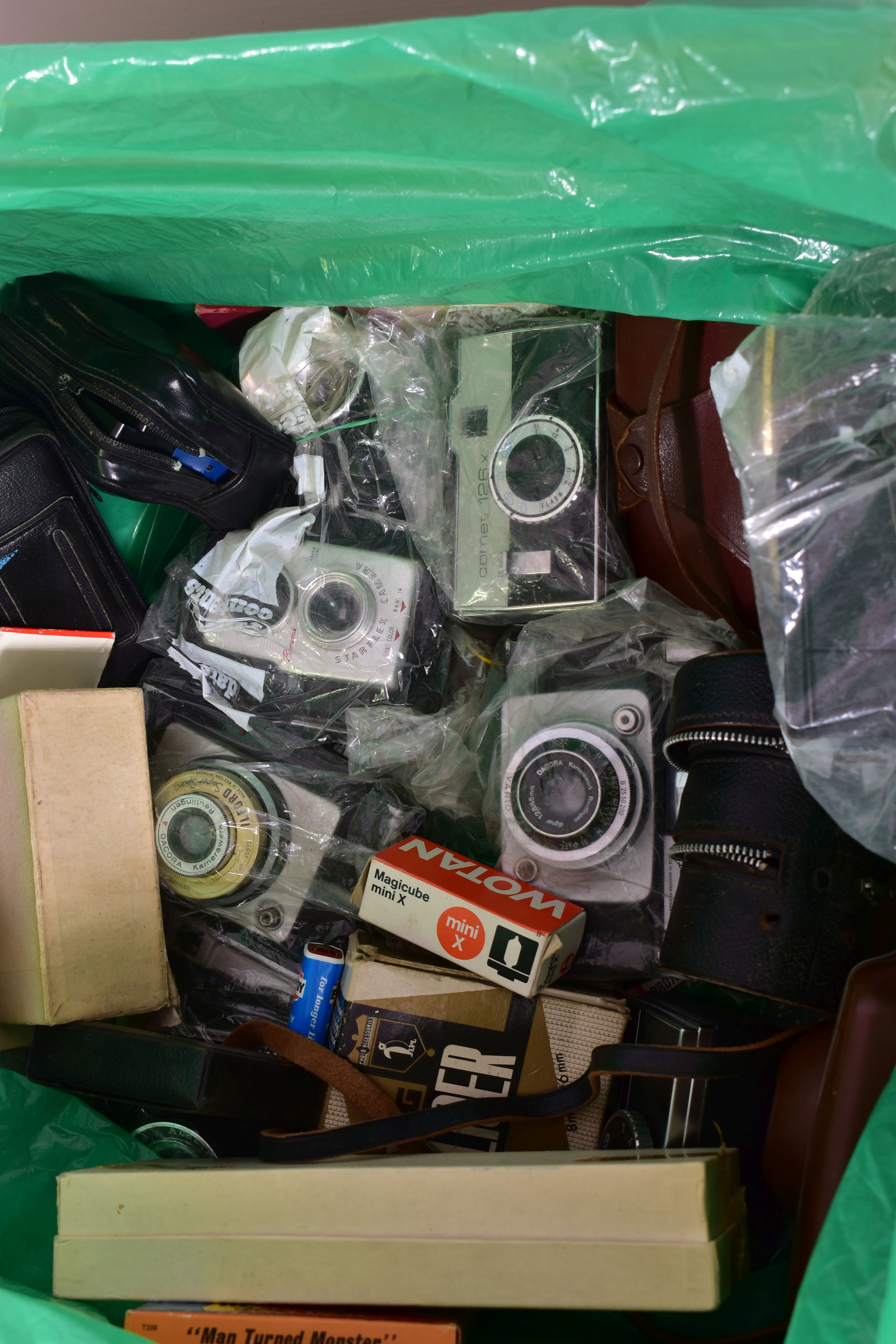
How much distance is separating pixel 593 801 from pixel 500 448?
450mm

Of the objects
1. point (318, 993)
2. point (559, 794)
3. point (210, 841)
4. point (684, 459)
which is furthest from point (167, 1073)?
point (684, 459)

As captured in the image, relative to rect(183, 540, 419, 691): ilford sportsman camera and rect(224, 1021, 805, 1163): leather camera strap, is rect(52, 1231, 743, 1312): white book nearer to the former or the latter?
rect(224, 1021, 805, 1163): leather camera strap

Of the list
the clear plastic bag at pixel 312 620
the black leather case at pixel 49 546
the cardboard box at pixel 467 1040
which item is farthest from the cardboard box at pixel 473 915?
the black leather case at pixel 49 546

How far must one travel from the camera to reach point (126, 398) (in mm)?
1143

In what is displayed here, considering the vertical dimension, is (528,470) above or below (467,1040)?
above

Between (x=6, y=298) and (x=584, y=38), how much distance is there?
2.73ft

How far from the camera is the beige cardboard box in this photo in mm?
1043

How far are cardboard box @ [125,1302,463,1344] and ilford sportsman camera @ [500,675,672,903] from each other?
47 cm

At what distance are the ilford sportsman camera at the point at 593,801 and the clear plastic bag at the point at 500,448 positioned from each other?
0.47 ft

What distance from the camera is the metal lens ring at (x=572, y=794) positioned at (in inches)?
42.7

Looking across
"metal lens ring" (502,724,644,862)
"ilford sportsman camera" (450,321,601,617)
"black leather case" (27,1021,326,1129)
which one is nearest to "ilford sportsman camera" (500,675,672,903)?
"metal lens ring" (502,724,644,862)

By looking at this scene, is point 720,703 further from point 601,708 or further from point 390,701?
point 390,701

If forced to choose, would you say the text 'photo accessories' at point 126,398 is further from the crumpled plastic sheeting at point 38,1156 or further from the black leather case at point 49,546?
the crumpled plastic sheeting at point 38,1156

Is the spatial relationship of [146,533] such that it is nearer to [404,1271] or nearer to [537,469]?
[537,469]
